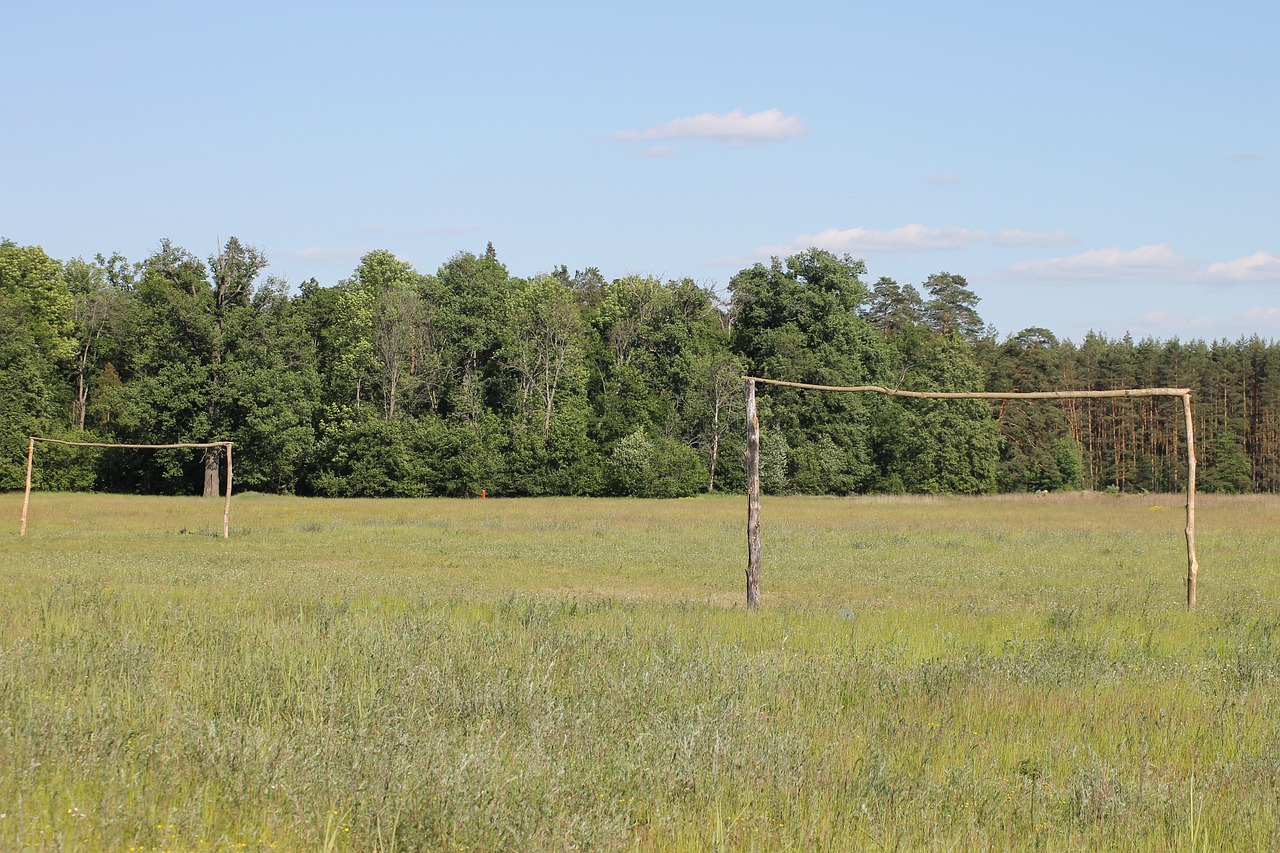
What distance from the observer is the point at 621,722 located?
6980 mm

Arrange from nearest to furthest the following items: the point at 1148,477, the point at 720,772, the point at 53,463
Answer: the point at 720,772 < the point at 53,463 < the point at 1148,477

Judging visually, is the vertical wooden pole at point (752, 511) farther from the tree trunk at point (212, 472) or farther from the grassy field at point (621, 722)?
the tree trunk at point (212, 472)

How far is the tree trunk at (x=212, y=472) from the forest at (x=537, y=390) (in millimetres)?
115

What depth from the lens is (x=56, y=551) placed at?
27578 mm

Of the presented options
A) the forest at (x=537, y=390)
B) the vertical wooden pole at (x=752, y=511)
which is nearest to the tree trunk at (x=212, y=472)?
the forest at (x=537, y=390)

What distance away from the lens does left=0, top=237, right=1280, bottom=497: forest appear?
63.0 meters

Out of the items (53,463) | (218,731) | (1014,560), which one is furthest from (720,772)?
(53,463)

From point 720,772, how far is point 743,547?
2445 cm

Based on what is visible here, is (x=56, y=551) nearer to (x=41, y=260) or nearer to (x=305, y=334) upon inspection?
(x=305, y=334)

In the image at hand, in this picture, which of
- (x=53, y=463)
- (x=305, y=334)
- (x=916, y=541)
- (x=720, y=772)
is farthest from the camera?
(x=305, y=334)

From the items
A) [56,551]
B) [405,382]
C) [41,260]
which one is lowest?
[56,551]

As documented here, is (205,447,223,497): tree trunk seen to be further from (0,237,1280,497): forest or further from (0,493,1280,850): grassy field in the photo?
(0,493,1280,850): grassy field

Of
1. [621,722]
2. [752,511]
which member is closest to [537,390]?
[752,511]

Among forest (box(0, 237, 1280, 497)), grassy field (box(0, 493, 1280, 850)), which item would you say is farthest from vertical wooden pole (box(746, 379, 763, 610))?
forest (box(0, 237, 1280, 497))
